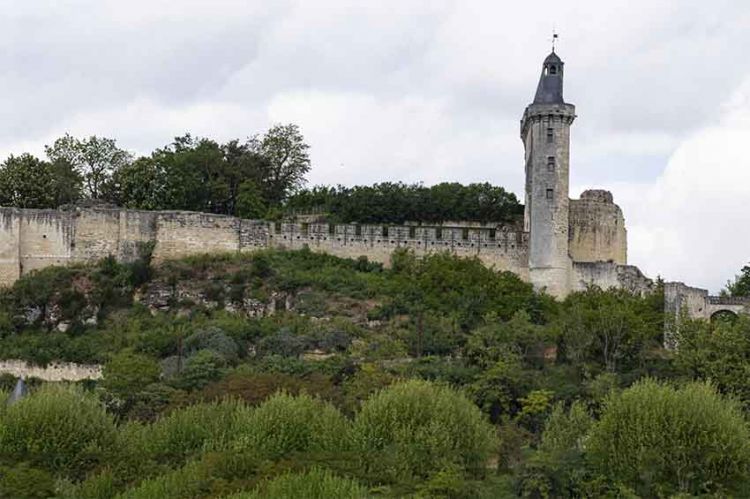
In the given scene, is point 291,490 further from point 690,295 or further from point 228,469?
point 690,295

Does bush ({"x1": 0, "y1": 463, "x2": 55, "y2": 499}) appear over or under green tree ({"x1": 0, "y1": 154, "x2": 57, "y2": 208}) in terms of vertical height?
under

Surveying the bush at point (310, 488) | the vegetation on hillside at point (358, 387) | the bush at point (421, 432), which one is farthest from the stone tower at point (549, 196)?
the bush at point (310, 488)

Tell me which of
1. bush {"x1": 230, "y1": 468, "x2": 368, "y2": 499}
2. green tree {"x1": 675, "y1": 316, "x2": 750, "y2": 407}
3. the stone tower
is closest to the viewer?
bush {"x1": 230, "y1": 468, "x2": 368, "y2": 499}

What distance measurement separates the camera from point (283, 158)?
72062mm

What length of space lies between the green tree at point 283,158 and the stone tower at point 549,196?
542 inches

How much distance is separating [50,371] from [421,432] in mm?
18343

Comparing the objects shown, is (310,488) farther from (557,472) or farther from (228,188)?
(228,188)

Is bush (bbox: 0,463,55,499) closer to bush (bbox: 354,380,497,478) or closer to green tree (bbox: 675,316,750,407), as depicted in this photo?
bush (bbox: 354,380,497,478)

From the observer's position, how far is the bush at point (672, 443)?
4059 centimetres

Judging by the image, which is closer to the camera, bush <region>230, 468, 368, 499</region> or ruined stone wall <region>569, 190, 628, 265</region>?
bush <region>230, 468, 368, 499</region>

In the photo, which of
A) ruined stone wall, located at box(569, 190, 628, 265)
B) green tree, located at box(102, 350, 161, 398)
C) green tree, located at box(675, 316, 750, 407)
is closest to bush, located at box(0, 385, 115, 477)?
green tree, located at box(102, 350, 161, 398)

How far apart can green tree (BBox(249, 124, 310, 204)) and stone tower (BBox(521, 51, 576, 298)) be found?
45.2ft

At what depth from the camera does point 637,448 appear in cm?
4153

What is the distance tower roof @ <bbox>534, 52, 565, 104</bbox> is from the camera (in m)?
62.9
